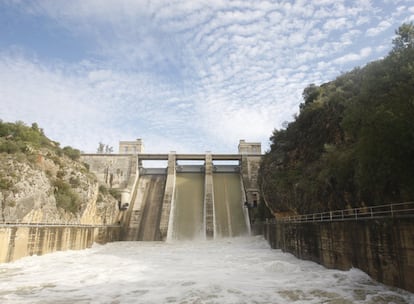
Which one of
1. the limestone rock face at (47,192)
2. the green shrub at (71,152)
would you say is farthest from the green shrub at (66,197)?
the green shrub at (71,152)

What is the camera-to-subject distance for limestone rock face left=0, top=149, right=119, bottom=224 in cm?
1995

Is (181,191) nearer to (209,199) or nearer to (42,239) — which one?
(209,199)

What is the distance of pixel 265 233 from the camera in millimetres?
29188

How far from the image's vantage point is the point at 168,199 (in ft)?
121

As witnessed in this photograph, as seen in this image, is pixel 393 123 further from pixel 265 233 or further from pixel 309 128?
pixel 265 233

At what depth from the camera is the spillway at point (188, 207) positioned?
33.4 metres

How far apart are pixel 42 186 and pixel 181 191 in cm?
1953

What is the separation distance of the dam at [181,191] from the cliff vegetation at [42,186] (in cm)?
425

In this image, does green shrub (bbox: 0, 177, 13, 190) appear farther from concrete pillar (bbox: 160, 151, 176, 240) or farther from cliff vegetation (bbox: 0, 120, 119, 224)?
concrete pillar (bbox: 160, 151, 176, 240)

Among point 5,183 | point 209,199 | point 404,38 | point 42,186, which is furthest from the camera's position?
point 209,199

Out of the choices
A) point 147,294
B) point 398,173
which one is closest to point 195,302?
point 147,294

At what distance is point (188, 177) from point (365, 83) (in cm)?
3299

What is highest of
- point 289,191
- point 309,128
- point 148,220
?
point 309,128

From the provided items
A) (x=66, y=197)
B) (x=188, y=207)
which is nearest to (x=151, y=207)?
(x=188, y=207)
